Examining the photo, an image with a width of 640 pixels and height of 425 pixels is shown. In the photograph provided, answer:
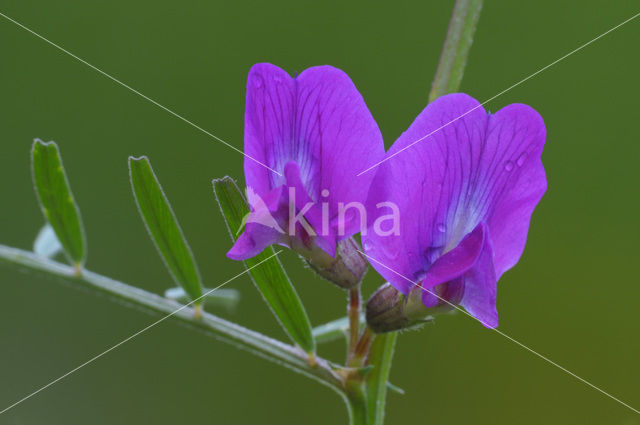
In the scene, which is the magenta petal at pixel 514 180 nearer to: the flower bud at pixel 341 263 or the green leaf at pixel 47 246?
the flower bud at pixel 341 263

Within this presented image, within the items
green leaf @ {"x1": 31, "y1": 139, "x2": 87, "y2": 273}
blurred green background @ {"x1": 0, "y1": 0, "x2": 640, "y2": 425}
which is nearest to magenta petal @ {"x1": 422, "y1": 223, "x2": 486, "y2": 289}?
green leaf @ {"x1": 31, "y1": 139, "x2": 87, "y2": 273}

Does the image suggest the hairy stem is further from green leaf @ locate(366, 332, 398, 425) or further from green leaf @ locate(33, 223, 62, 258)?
green leaf @ locate(33, 223, 62, 258)

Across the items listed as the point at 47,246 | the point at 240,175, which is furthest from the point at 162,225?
the point at 240,175

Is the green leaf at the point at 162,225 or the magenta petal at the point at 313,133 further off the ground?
the magenta petal at the point at 313,133

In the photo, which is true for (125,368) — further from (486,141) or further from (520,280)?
(486,141)

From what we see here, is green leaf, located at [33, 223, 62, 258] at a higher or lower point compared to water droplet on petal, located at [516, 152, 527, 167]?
lower

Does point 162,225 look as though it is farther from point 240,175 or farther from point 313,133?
point 240,175

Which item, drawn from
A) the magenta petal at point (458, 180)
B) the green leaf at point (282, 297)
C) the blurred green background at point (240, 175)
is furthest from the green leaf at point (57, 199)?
the blurred green background at point (240, 175)
